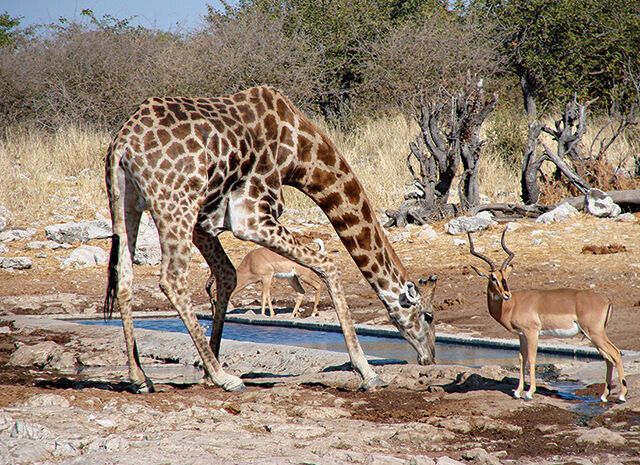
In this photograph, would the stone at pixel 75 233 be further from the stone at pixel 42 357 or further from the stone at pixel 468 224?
the stone at pixel 42 357

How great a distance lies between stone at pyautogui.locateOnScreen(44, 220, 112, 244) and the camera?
56.6 feet

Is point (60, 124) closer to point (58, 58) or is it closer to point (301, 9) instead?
point (58, 58)

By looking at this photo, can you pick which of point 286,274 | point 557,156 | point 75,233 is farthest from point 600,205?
point 75,233

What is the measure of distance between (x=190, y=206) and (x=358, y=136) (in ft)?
58.4

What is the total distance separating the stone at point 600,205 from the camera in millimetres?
16500

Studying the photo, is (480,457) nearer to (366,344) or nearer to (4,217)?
(366,344)

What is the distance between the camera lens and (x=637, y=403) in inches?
263

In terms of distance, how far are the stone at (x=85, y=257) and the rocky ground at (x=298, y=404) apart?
2285mm

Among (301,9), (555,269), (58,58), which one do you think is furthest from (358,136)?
(555,269)

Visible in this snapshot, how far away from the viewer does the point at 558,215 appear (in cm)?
1662

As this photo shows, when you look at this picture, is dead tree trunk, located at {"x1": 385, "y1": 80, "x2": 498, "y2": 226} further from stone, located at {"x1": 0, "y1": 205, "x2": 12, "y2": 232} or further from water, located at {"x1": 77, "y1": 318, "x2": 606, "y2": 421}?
stone, located at {"x1": 0, "y1": 205, "x2": 12, "y2": 232}

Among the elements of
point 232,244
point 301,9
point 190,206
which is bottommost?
point 232,244

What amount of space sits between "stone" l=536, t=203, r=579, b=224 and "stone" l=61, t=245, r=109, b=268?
7.16 m

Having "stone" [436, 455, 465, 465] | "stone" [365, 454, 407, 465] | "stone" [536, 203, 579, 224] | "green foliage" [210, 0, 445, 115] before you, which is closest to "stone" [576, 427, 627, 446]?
"stone" [436, 455, 465, 465]
